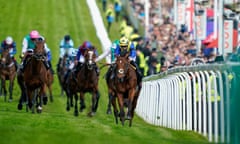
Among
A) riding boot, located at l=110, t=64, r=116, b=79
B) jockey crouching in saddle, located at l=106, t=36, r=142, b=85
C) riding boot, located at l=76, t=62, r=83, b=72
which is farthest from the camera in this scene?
riding boot, located at l=76, t=62, r=83, b=72

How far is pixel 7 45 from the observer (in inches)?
1102

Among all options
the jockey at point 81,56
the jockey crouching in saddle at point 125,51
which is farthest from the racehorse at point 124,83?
the jockey at point 81,56

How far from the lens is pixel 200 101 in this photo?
621 inches

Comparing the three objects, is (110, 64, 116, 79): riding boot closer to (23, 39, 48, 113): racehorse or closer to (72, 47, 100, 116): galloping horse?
(23, 39, 48, 113): racehorse

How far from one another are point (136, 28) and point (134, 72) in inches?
1073

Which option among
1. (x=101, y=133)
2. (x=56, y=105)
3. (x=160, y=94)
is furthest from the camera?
(x=56, y=105)

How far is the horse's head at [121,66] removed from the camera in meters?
19.1

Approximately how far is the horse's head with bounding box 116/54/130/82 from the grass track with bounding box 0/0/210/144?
95 cm

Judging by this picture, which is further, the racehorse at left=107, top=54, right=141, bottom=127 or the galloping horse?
the galloping horse

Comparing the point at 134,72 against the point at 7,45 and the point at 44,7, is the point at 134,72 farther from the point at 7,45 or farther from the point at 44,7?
the point at 44,7

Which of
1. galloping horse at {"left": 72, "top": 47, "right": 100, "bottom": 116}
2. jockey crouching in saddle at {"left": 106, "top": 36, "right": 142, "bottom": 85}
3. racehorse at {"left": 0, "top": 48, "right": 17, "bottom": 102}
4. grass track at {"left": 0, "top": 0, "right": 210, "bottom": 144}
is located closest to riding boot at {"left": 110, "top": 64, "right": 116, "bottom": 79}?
jockey crouching in saddle at {"left": 106, "top": 36, "right": 142, "bottom": 85}

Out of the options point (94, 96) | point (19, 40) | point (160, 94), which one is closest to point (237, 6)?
point (160, 94)

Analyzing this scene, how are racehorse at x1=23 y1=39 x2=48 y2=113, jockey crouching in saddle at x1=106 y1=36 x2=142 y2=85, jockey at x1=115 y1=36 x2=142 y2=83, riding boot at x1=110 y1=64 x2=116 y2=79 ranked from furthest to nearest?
racehorse at x1=23 y1=39 x2=48 y2=113 → riding boot at x1=110 y1=64 x2=116 y2=79 → jockey crouching in saddle at x1=106 y1=36 x2=142 y2=85 → jockey at x1=115 y1=36 x2=142 y2=83

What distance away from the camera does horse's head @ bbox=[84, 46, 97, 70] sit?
2183 cm
